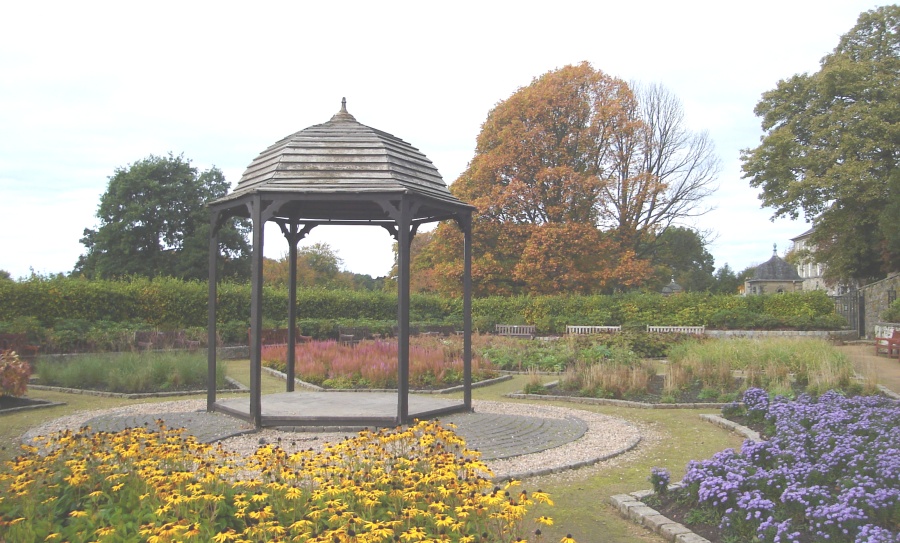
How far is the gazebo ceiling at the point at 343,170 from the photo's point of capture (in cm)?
825

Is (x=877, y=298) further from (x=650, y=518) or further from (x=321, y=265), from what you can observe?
(x=321, y=265)

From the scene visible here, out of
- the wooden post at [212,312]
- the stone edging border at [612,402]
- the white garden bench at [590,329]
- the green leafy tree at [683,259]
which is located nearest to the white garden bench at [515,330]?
the white garden bench at [590,329]

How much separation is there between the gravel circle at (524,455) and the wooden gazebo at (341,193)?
65 centimetres

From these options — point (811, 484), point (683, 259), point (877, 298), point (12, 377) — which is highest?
point (683, 259)

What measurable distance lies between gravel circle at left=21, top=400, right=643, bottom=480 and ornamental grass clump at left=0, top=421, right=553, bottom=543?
1.04 m

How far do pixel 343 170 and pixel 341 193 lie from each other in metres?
0.59

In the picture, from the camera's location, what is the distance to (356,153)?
8922 millimetres

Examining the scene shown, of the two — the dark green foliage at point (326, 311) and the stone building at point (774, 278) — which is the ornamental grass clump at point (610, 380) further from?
the stone building at point (774, 278)

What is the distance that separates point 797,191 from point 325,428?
26748 millimetres

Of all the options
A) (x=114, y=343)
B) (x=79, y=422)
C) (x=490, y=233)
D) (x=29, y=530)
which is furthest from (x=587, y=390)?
(x=490, y=233)

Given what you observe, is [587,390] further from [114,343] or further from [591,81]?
[591,81]

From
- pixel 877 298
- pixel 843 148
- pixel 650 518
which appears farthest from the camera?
pixel 843 148

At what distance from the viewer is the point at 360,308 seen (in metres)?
26.2

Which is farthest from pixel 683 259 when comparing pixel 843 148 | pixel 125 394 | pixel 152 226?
pixel 125 394
